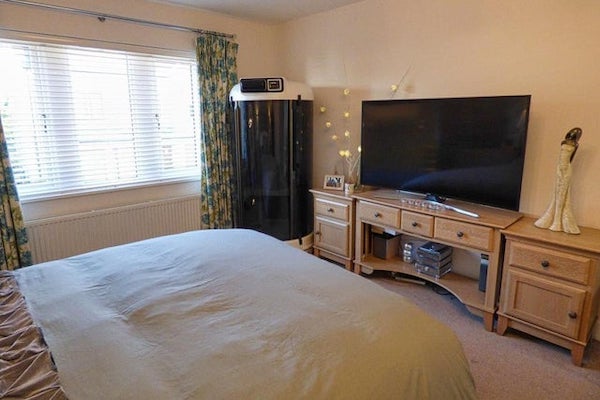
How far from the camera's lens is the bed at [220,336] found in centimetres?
109

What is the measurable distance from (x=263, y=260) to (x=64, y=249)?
2.07 metres

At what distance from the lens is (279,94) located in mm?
3537

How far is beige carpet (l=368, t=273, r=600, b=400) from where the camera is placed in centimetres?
199

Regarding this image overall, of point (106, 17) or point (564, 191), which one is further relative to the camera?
point (106, 17)

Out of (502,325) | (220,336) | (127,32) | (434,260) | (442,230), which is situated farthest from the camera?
(127,32)

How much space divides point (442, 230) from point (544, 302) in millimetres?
737

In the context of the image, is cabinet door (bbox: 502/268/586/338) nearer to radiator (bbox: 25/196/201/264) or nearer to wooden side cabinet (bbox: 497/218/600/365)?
wooden side cabinet (bbox: 497/218/600/365)

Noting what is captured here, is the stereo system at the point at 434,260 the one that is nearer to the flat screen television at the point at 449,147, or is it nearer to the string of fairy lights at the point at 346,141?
the flat screen television at the point at 449,147

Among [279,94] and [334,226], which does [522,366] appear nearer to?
[334,226]

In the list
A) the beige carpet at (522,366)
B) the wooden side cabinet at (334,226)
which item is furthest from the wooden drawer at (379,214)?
the beige carpet at (522,366)

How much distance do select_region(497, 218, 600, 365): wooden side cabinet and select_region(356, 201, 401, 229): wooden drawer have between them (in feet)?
2.71

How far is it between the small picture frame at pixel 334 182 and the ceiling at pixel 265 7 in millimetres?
1630

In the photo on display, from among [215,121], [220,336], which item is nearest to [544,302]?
[220,336]

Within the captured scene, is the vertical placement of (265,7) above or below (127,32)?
above
